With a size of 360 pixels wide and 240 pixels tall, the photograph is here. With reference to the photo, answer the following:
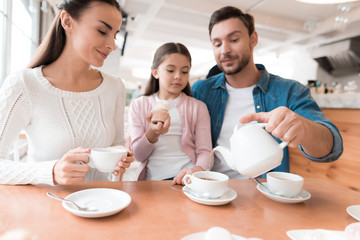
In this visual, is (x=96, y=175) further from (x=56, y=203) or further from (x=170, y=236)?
(x=170, y=236)

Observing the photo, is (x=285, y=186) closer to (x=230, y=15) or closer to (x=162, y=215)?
(x=162, y=215)

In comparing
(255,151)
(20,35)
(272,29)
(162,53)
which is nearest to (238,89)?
(162,53)

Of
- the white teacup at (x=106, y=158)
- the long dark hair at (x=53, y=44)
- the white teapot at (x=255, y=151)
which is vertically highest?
the long dark hair at (x=53, y=44)

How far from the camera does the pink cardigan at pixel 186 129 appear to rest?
146cm

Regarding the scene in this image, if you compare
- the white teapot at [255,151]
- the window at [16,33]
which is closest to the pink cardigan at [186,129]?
the white teapot at [255,151]

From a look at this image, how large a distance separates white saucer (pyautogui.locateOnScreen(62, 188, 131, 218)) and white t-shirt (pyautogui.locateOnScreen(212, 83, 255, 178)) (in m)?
0.93

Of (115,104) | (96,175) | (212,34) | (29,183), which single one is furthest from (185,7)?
(29,183)

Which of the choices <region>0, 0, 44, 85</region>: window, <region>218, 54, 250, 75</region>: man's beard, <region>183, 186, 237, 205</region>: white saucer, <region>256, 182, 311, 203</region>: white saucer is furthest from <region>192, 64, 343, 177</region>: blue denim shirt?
<region>0, 0, 44, 85</region>: window

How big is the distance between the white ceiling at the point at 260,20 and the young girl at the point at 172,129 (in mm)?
3300

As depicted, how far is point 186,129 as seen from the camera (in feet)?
5.00

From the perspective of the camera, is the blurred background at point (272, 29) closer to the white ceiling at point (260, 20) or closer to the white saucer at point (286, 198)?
the white ceiling at point (260, 20)

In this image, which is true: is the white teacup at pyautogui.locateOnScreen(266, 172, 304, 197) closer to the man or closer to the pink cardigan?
the pink cardigan

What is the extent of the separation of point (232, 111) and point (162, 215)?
44.3 inches

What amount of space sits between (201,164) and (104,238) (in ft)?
2.85
